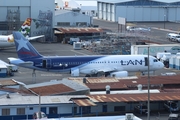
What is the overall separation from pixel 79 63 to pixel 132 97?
576 inches

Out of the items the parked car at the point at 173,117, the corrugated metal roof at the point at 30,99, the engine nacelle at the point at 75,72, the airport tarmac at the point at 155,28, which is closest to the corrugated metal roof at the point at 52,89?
the corrugated metal roof at the point at 30,99

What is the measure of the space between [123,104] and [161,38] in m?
53.6

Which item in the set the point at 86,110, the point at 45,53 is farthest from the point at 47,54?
the point at 86,110

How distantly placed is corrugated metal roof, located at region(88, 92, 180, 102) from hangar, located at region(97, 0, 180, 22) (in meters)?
76.0

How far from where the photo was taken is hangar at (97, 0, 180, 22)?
120 metres

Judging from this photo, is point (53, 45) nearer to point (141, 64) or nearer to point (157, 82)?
point (141, 64)

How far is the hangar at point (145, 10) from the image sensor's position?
120 metres

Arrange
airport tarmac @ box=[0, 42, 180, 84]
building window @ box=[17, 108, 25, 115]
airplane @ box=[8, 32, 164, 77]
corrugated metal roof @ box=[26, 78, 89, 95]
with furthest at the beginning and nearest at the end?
airport tarmac @ box=[0, 42, 180, 84] → airplane @ box=[8, 32, 164, 77] → corrugated metal roof @ box=[26, 78, 89, 95] → building window @ box=[17, 108, 25, 115]

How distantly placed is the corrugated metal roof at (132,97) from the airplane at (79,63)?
12676mm

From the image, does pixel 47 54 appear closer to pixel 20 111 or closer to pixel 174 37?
pixel 174 37

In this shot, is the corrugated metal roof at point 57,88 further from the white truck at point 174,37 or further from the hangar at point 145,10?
the hangar at point 145,10

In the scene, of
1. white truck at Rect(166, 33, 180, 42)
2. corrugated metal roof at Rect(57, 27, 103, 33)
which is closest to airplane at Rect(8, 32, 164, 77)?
white truck at Rect(166, 33, 180, 42)

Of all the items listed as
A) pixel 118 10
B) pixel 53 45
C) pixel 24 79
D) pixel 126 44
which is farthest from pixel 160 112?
pixel 118 10

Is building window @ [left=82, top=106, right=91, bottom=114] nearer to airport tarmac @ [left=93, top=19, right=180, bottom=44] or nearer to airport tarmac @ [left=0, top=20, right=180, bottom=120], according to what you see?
airport tarmac @ [left=0, top=20, right=180, bottom=120]
